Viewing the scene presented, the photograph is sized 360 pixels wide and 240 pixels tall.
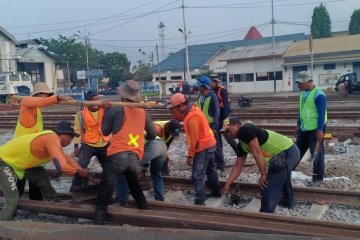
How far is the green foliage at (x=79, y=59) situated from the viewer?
75.6 meters

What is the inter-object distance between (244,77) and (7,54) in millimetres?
25796

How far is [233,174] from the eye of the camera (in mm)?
6012

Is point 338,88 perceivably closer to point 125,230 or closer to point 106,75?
point 125,230

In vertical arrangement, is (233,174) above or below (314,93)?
below

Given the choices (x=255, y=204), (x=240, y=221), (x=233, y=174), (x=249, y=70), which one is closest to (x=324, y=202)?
(x=255, y=204)

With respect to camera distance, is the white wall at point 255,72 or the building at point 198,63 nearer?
the white wall at point 255,72

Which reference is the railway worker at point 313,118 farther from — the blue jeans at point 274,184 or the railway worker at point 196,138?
the railway worker at point 196,138

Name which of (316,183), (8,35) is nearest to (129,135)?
(316,183)

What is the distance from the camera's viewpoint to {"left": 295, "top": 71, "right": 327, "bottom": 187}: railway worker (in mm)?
6949

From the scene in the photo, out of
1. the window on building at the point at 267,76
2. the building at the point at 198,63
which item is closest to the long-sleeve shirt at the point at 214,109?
the window on building at the point at 267,76

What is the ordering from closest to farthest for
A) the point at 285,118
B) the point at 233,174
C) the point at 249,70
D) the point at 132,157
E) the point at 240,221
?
the point at 240,221 < the point at 132,157 < the point at 233,174 < the point at 285,118 < the point at 249,70

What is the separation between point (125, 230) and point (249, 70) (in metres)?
46.7

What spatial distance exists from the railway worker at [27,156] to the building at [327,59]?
1520 inches

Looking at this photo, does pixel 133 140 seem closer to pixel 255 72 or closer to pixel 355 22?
pixel 255 72
